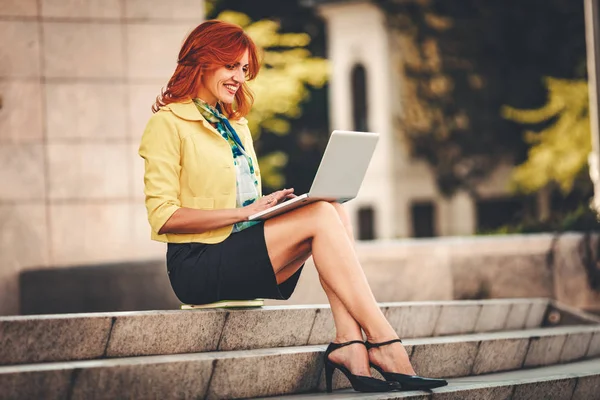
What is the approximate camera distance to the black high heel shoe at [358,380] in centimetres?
464

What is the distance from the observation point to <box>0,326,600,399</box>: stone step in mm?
4293

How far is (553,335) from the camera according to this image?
627 cm

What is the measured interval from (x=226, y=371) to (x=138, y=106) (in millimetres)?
4392

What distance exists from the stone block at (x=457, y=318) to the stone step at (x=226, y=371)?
0.71 ft

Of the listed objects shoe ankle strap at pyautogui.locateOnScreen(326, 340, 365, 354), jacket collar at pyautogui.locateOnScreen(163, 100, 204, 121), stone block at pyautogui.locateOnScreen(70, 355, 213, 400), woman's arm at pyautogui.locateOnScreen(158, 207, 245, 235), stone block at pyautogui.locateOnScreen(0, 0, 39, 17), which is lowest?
stone block at pyautogui.locateOnScreen(70, 355, 213, 400)

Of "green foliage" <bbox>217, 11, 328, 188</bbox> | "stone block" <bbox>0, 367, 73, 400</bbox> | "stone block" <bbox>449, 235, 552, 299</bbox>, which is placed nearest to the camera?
"stone block" <bbox>0, 367, 73, 400</bbox>

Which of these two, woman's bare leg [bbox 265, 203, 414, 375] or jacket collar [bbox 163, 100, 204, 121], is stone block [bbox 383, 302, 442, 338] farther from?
jacket collar [bbox 163, 100, 204, 121]

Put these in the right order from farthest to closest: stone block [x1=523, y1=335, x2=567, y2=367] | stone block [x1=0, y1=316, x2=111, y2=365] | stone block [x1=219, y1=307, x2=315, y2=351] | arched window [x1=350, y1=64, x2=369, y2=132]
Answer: arched window [x1=350, y1=64, x2=369, y2=132], stone block [x1=523, y1=335, x2=567, y2=367], stone block [x1=219, y1=307, x2=315, y2=351], stone block [x1=0, y1=316, x2=111, y2=365]

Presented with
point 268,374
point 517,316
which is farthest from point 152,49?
point 268,374

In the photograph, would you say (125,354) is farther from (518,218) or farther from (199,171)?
(518,218)

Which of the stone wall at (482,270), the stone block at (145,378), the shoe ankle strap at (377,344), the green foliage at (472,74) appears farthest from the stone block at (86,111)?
the green foliage at (472,74)

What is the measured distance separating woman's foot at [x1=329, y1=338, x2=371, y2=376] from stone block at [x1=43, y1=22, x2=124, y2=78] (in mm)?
4533

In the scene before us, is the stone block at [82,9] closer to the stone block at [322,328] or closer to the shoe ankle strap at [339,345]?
the stone block at [322,328]

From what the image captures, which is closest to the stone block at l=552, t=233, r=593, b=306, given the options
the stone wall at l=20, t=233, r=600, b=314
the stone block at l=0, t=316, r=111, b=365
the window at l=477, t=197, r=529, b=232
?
the stone wall at l=20, t=233, r=600, b=314
